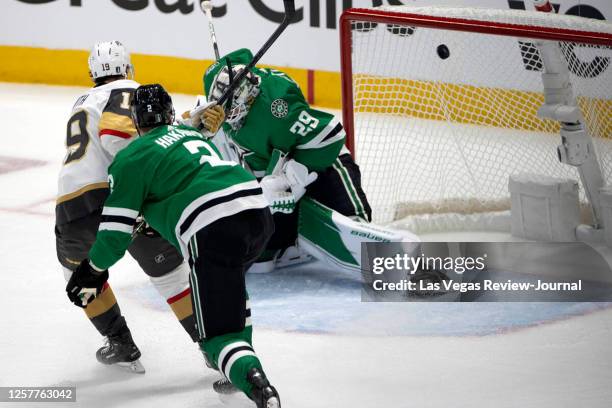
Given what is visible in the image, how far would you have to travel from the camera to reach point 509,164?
4.63 m

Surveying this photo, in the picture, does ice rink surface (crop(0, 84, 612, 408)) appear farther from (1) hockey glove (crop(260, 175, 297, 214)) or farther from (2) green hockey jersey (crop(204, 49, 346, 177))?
→ (2) green hockey jersey (crop(204, 49, 346, 177))

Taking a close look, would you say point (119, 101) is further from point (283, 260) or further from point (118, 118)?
point (283, 260)

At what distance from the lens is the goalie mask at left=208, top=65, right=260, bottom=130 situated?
149 inches

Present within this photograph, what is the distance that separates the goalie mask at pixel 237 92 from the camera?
3.79 metres

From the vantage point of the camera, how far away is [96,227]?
10.7 ft

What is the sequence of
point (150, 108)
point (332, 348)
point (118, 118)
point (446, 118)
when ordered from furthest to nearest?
point (446, 118)
point (332, 348)
point (118, 118)
point (150, 108)

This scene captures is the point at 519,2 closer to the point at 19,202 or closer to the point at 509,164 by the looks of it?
the point at 509,164

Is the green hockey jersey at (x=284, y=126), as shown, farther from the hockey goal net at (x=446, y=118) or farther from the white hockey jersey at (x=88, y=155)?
the white hockey jersey at (x=88, y=155)

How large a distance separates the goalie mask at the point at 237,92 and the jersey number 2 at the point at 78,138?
25.2 inches

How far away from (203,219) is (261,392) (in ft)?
1.46

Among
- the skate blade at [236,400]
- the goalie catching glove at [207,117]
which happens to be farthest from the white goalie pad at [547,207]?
the skate blade at [236,400]

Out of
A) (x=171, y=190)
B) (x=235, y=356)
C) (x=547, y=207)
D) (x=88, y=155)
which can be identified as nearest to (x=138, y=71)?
(x=547, y=207)

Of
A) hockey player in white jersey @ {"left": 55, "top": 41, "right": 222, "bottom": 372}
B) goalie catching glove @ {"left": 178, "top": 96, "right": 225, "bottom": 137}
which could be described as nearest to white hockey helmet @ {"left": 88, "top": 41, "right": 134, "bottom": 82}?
hockey player in white jersey @ {"left": 55, "top": 41, "right": 222, "bottom": 372}

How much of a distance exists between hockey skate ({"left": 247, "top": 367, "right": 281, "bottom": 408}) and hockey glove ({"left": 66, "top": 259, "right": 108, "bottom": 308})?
1.67ft
